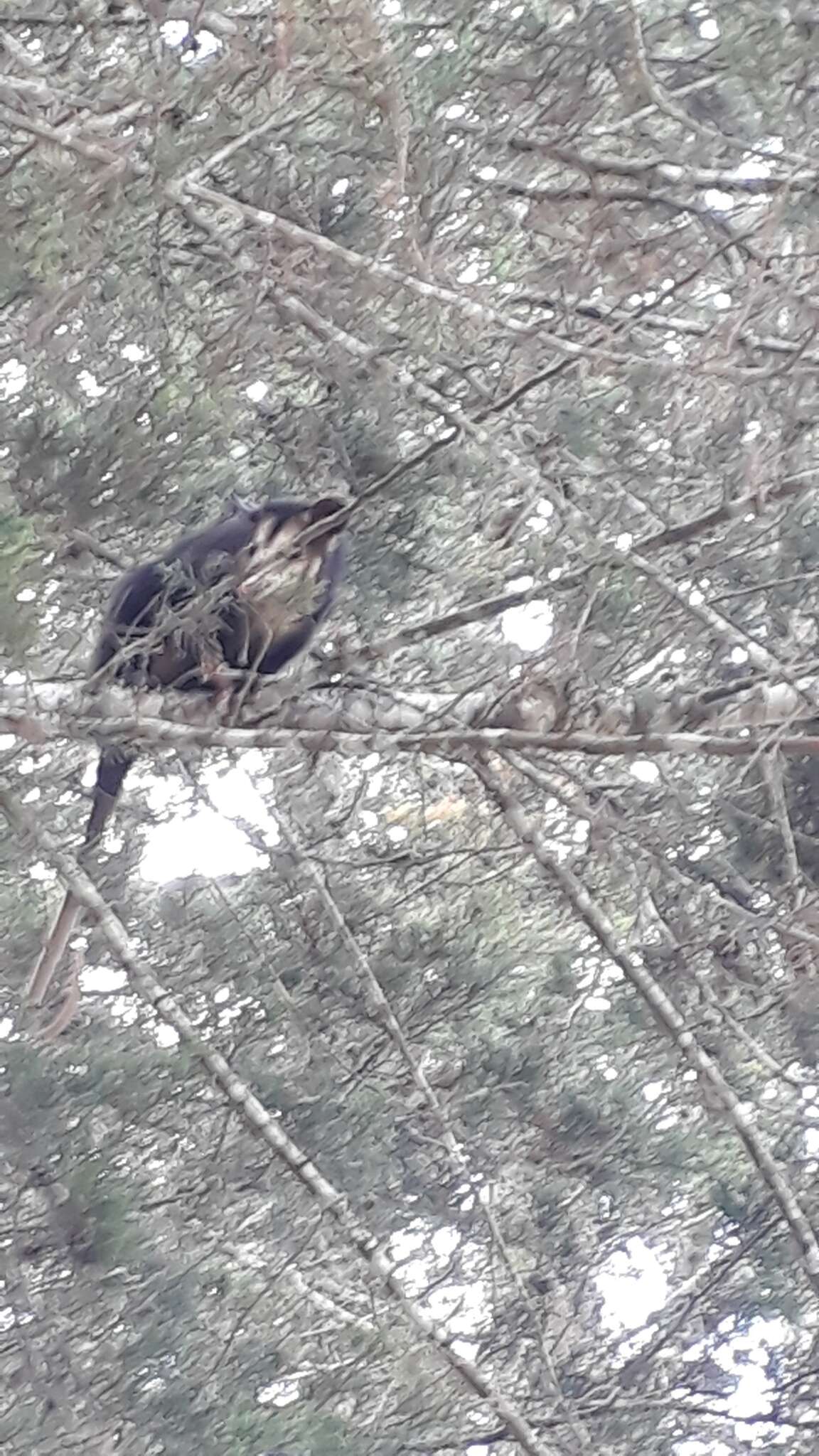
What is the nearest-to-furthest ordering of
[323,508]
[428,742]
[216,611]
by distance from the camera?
[428,742]
[216,611]
[323,508]

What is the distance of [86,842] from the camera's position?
2.59m

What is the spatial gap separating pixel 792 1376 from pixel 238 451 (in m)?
1.71

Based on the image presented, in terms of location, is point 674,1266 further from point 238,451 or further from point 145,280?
point 145,280

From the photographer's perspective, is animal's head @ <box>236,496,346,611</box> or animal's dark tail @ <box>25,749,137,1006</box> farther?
animal's dark tail @ <box>25,749,137,1006</box>

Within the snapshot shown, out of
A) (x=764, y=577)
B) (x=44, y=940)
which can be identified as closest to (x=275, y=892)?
(x=44, y=940)

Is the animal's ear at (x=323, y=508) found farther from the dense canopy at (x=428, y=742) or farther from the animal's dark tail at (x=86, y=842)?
the animal's dark tail at (x=86, y=842)

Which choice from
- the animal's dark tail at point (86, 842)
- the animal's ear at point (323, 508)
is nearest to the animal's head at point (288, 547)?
the animal's ear at point (323, 508)

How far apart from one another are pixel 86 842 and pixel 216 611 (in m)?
0.56

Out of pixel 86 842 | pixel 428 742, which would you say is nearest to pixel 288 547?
pixel 428 742

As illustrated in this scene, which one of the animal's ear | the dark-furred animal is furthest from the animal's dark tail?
the animal's ear

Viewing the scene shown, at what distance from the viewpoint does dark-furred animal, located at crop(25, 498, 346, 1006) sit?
81.7 inches

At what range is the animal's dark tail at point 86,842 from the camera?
242 cm

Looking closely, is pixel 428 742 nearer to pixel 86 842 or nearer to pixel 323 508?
pixel 323 508

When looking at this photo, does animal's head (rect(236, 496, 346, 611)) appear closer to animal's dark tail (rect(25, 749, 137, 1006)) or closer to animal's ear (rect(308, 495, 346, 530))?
animal's ear (rect(308, 495, 346, 530))
